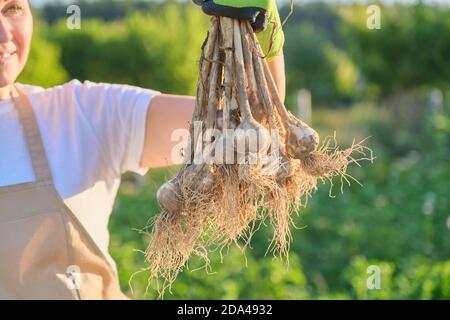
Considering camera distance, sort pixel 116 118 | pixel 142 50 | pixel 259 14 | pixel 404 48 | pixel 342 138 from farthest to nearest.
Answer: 1. pixel 404 48
2. pixel 142 50
3. pixel 342 138
4. pixel 116 118
5. pixel 259 14

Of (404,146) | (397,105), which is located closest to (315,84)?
(397,105)

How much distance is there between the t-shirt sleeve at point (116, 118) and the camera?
6.68 ft

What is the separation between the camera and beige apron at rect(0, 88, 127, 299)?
1.95 m

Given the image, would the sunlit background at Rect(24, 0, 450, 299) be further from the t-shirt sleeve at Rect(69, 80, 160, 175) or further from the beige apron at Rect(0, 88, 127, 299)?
the beige apron at Rect(0, 88, 127, 299)

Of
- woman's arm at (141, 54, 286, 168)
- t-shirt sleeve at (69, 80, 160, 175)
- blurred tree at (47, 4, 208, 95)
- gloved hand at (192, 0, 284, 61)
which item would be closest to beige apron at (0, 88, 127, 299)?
t-shirt sleeve at (69, 80, 160, 175)

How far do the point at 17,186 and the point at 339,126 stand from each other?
11198 millimetres

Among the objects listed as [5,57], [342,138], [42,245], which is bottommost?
[342,138]

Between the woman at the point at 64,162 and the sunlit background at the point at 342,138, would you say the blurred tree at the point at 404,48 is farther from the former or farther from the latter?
the woman at the point at 64,162

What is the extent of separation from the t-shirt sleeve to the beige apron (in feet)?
0.47

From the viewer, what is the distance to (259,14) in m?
1.65

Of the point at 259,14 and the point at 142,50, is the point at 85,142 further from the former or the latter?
the point at 142,50

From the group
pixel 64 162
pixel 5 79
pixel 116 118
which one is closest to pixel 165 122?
pixel 116 118

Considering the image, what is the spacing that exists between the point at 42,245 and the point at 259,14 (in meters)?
0.77
